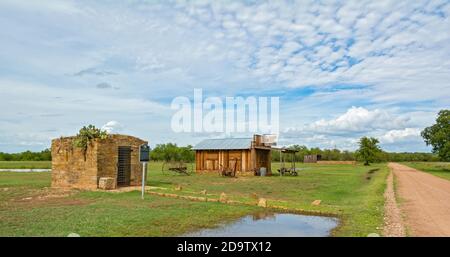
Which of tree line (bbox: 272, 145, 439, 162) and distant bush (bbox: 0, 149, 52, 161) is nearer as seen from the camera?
distant bush (bbox: 0, 149, 52, 161)

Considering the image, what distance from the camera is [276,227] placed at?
10789mm

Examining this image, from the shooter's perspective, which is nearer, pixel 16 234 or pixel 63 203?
pixel 16 234

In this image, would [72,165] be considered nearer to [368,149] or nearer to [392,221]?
[392,221]

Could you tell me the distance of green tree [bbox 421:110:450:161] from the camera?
49531 mm

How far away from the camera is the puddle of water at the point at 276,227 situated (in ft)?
32.0

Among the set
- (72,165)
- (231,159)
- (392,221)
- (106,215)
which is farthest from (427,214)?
(231,159)

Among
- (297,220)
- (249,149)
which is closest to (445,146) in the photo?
(249,149)

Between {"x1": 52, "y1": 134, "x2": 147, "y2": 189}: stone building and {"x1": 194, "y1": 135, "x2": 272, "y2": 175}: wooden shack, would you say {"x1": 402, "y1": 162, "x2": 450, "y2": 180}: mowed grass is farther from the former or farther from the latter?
{"x1": 52, "y1": 134, "x2": 147, "y2": 189}: stone building

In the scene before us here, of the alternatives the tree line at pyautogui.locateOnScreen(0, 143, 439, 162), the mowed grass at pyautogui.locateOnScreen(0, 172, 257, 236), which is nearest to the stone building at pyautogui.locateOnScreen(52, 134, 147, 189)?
the mowed grass at pyautogui.locateOnScreen(0, 172, 257, 236)

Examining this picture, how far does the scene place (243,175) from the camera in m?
38.6

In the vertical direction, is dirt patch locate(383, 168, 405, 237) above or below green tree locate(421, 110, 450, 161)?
below

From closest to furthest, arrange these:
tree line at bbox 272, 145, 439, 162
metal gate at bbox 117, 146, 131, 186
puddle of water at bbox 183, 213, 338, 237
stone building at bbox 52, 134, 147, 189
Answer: puddle of water at bbox 183, 213, 338, 237, stone building at bbox 52, 134, 147, 189, metal gate at bbox 117, 146, 131, 186, tree line at bbox 272, 145, 439, 162
